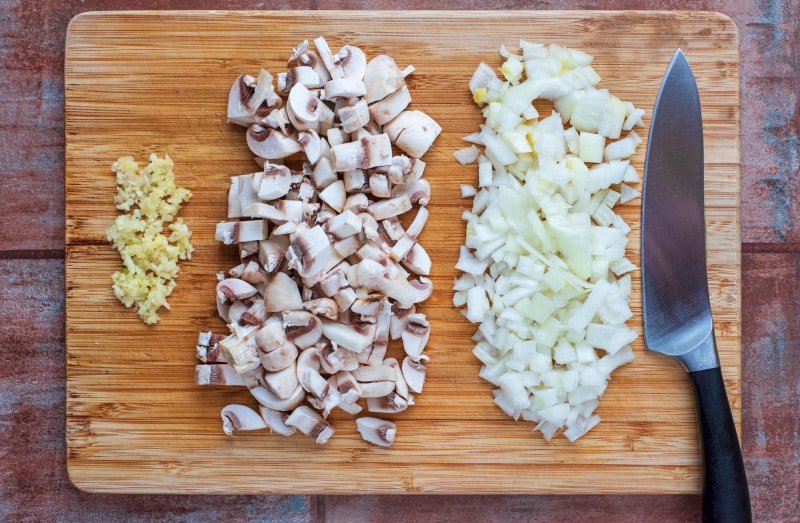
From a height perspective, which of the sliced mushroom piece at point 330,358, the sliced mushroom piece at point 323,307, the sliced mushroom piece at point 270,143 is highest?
the sliced mushroom piece at point 270,143

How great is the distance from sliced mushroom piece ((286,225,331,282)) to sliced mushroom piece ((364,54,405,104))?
0.42 meters

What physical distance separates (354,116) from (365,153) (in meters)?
0.11

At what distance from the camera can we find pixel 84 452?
180cm

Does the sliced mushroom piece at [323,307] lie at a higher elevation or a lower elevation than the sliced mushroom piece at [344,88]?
lower

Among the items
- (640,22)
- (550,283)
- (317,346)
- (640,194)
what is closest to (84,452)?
(317,346)

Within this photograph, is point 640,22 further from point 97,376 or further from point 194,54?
point 97,376

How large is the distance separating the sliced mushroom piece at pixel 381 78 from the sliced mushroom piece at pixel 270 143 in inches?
10.1

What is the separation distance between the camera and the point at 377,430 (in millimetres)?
1742

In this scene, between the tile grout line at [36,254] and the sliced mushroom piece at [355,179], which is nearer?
the sliced mushroom piece at [355,179]

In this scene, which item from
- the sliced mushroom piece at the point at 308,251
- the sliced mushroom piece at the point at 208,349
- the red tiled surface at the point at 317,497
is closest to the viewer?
the sliced mushroom piece at the point at 308,251

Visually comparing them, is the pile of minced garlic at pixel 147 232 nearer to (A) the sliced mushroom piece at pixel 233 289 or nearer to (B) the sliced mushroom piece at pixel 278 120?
(A) the sliced mushroom piece at pixel 233 289

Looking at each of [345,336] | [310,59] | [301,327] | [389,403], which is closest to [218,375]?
[301,327]

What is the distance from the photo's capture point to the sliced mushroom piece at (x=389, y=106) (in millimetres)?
1731

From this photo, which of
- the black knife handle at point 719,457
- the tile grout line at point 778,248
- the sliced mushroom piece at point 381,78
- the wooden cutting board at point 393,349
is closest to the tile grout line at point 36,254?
the wooden cutting board at point 393,349
